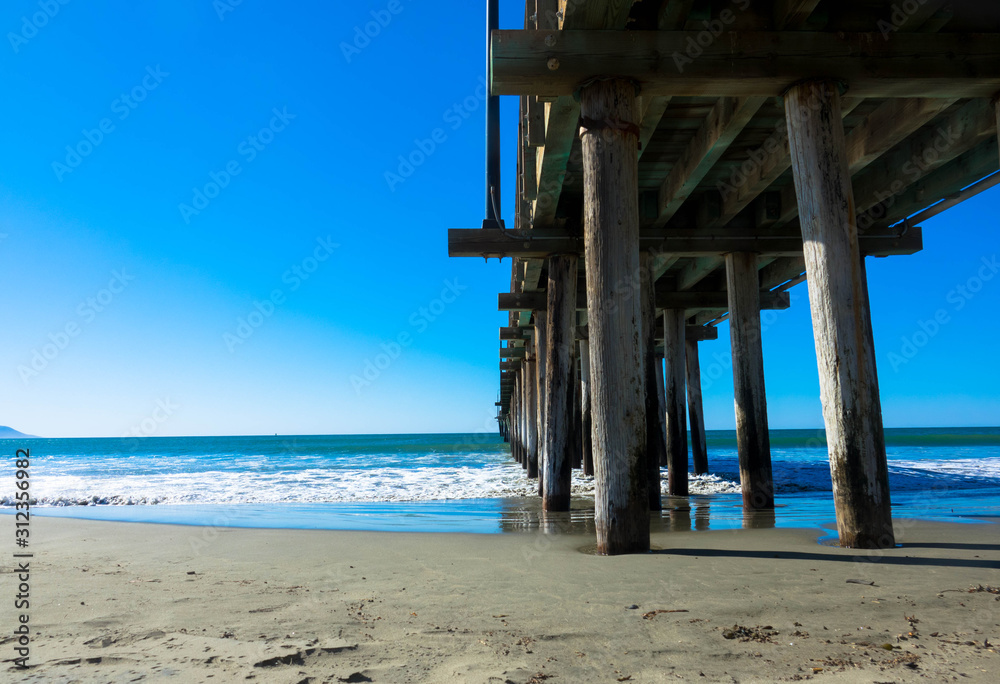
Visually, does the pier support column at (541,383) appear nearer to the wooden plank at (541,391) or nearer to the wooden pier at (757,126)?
the wooden plank at (541,391)

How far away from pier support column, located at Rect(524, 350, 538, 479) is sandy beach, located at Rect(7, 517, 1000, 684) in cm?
1217

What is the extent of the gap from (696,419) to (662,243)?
28.0 ft

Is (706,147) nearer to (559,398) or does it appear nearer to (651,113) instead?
(651,113)

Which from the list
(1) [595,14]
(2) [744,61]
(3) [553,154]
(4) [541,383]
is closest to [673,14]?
(2) [744,61]

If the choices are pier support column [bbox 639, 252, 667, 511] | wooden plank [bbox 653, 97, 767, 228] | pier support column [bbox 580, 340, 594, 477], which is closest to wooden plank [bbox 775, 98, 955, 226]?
wooden plank [bbox 653, 97, 767, 228]

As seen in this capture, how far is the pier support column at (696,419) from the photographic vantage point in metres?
16.3

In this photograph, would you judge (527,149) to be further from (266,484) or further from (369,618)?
(266,484)

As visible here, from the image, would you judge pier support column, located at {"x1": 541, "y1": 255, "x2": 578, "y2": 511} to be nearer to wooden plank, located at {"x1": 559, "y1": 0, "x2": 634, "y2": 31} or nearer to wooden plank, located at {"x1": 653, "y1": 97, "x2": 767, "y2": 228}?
wooden plank, located at {"x1": 653, "y1": 97, "x2": 767, "y2": 228}

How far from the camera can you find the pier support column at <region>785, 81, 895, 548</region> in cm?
440

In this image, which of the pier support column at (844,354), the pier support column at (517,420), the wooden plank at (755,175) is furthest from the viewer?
the pier support column at (517,420)

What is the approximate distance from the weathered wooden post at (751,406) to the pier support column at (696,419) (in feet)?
23.8

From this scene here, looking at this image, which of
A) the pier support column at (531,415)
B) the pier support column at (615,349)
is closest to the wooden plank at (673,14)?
the pier support column at (615,349)

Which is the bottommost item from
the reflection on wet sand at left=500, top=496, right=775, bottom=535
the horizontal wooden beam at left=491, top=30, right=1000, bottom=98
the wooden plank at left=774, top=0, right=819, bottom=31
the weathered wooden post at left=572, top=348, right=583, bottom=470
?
the reflection on wet sand at left=500, top=496, right=775, bottom=535

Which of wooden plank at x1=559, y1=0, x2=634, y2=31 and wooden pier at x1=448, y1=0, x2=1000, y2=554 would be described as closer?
wooden pier at x1=448, y1=0, x2=1000, y2=554
